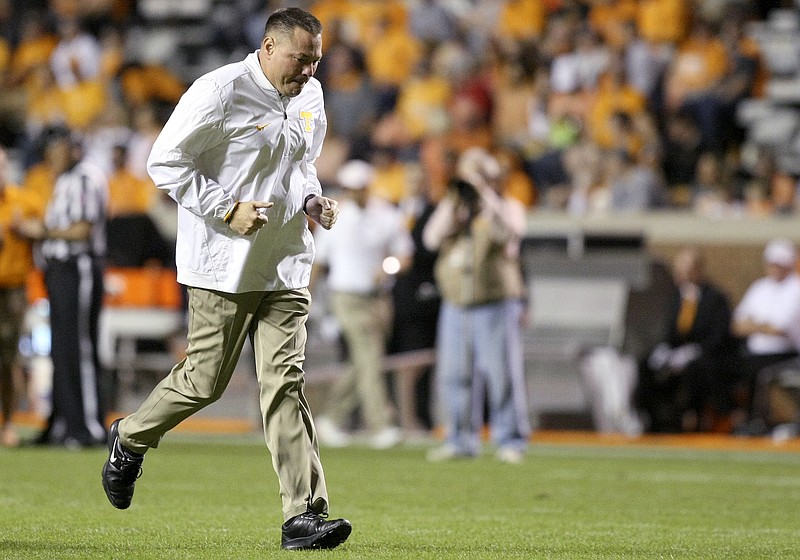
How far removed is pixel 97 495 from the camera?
26.8 ft

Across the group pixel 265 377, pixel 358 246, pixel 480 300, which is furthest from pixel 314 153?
pixel 358 246

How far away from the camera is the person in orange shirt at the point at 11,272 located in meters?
11.8

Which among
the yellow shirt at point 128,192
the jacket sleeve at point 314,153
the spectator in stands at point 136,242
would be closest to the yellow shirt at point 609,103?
the spectator in stands at point 136,242

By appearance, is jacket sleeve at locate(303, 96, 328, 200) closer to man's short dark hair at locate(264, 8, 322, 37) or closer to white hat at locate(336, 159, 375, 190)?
man's short dark hair at locate(264, 8, 322, 37)

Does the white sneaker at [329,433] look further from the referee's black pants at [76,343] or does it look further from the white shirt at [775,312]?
the white shirt at [775,312]

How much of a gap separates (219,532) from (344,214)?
7.65 meters

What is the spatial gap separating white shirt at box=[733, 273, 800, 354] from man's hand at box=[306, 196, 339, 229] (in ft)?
32.8

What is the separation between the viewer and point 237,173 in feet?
18.9

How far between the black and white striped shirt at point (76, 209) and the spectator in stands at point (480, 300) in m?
2.59

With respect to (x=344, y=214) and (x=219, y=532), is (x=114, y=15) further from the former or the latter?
(x=219, y=532)

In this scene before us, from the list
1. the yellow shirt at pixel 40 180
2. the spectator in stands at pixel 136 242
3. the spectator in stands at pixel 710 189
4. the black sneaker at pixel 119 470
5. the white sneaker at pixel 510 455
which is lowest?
the white sneaker at pixel 510 455

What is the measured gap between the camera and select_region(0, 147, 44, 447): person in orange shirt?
11844mm

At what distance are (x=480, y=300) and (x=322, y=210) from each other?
6.12m

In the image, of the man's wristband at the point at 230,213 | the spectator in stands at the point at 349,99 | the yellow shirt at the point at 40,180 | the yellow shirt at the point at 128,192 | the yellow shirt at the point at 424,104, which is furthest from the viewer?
the yellow shirt at the point at 40,180
